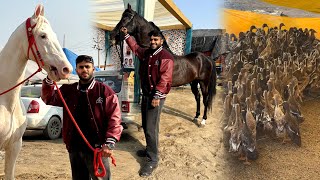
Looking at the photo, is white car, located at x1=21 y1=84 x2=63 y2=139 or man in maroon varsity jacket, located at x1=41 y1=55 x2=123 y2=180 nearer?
man in maroon varsity jacket, located at x1=41 y1=55 x2=123 y2=180

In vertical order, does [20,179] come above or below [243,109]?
below

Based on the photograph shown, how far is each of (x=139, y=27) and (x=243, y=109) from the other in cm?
222

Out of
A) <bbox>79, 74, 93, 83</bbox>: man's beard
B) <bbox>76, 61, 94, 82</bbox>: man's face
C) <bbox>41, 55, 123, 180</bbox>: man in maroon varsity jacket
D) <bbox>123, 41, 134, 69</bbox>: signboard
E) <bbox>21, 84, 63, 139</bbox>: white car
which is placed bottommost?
<bbox>21, 84, 63, 139</bbox>: white car

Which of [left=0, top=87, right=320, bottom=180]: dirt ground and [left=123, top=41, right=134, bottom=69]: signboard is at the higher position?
[left=123, top=41, right=134, bottom=69]: signboard

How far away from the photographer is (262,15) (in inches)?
209

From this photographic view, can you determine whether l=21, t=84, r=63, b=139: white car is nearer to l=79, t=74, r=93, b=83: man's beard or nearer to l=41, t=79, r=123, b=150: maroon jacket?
l=41, t=79, r=123, b=150: maroon jacket

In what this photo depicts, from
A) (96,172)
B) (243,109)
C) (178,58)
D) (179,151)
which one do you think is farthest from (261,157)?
(178,58)

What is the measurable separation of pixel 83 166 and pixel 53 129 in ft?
14.1

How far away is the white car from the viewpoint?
20.6ft

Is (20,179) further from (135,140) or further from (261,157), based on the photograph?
(261,157)

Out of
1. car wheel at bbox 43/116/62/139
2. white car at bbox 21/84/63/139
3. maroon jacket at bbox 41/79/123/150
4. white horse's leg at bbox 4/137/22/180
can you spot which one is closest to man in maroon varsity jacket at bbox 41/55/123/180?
maroon jacket at bbox 41/79/123/150

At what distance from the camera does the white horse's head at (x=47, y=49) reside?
8.00 feet

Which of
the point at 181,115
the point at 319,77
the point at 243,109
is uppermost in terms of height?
the point at 319,77

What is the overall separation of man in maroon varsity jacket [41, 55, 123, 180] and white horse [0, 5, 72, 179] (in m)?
0.16
